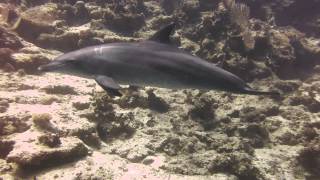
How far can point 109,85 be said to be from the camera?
4.64 m

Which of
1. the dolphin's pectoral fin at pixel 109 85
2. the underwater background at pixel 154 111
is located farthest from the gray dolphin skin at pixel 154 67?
the underwater background at pixel 154 111

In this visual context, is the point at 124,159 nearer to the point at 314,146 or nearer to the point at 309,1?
the point at 314,146

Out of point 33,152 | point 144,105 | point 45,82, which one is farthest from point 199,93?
point 33,152

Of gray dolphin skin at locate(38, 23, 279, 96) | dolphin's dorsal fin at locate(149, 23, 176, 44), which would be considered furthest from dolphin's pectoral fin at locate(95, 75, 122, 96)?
dolphin's dorsal fin at locate(149, 23, 176, 44)

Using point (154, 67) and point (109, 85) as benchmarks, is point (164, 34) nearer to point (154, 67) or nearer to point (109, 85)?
point (154, 67)

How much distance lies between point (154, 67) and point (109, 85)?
0.89 meters

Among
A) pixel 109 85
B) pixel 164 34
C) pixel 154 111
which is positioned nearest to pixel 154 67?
pixel 164 34

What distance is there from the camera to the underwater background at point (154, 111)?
513 centimetres

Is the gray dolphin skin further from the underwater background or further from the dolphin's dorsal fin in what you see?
the underwater background

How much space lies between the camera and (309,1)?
1420 cm

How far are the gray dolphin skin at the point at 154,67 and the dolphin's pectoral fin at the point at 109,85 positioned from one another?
0.19 m

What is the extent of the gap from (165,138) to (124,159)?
0.99 meters

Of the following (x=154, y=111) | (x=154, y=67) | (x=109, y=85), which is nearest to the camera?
(x=109, y=85)

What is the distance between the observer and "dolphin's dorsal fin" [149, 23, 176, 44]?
16.9 ft
